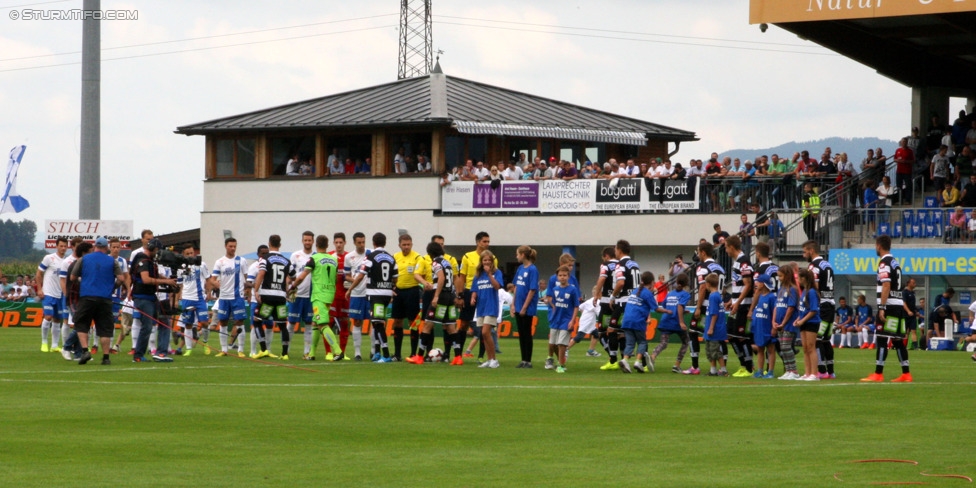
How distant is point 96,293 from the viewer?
2067 centimetres

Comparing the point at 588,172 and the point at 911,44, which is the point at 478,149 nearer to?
the point at 588,172

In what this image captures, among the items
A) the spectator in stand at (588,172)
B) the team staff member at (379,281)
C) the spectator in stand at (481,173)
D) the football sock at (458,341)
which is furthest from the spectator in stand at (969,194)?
the team staff member at (379,281)

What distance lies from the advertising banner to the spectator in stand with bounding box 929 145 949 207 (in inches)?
998

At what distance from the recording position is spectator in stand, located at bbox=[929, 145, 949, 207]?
35594 millimetres

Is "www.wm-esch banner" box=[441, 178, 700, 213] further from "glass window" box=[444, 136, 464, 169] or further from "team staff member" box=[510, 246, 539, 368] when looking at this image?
"team staff member" box=[510, 246, 539, 368]

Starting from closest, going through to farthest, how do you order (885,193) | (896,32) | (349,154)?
(885,193)
(896,32)
(349,154)

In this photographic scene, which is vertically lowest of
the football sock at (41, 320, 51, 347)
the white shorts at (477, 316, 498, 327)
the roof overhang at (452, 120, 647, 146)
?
the football sock at (41, 320, 51, 347)

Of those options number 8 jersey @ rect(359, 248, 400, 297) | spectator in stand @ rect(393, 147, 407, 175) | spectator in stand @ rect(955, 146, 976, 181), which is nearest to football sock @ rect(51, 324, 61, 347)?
number 8 jersey @ rect(359, 248, 400, 297)

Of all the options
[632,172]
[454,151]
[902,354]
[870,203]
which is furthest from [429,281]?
[454,151]

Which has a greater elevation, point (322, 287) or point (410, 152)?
point (410, 152)

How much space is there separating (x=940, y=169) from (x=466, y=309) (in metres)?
18.2

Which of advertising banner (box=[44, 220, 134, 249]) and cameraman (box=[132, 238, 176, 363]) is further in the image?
advertising banner (box=[44, 220, 134, 249])

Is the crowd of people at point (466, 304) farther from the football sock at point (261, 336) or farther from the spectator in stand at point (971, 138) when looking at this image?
the spectator in stand at point (971, 138)

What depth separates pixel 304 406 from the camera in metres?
14.4
